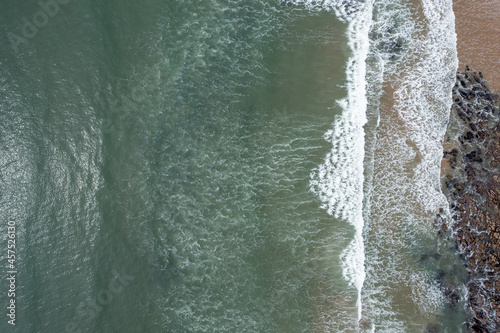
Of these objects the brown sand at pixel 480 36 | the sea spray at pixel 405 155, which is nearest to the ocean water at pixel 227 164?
the sea spray at pixel 405 155

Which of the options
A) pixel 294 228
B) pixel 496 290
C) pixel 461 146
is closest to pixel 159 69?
pixel 294 228

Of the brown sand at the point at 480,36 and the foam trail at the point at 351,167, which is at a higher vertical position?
the brown sand at the point at 480,36

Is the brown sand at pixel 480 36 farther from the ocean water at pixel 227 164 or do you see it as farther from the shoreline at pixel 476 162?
the ocean water at pixel 227 164

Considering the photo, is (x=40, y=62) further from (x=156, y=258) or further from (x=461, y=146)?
(x=461, y=146)

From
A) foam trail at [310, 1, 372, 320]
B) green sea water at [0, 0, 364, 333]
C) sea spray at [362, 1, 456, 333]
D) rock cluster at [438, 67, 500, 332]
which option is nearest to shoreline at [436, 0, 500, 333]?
rock cluster at [438, 67, 500, 332]

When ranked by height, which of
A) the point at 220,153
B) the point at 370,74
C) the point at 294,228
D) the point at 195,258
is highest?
the point at 370,74
